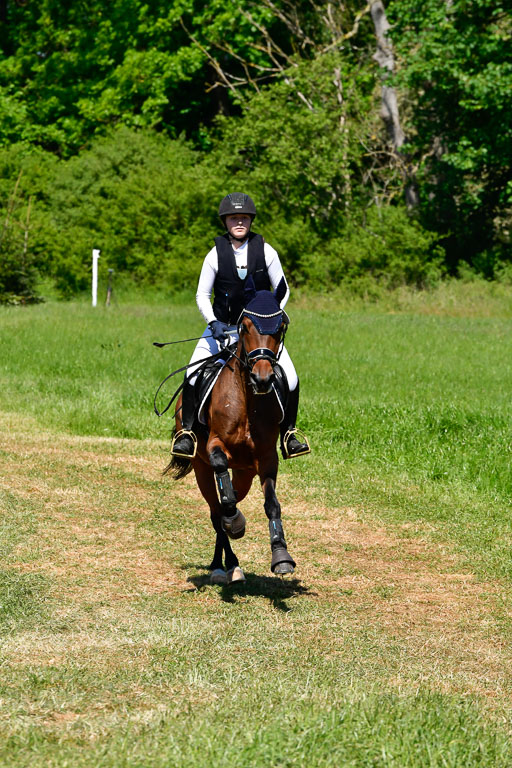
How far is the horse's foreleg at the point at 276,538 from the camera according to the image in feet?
25.5

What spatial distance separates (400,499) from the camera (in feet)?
41.0

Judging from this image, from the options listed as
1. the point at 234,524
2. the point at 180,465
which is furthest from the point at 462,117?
the point at 234,524

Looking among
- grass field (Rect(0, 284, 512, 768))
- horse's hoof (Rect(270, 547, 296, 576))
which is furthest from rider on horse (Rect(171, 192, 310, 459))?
grass field (Rect(0, 284, 512, 768))

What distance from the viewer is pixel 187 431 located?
8.48 metres

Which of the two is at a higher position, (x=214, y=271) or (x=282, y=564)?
(x=214, y=271)

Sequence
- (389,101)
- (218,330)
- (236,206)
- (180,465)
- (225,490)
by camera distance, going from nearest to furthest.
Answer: (225,490)
(218,330)
(236,206)
(180,465)
(389,101)

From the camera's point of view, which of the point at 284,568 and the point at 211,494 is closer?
the point at 284,568

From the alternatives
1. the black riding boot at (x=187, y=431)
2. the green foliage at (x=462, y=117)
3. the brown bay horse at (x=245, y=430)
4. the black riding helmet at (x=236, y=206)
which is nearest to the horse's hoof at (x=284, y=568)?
the brown bay horse at (x=245, y=430)

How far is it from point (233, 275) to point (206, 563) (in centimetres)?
300

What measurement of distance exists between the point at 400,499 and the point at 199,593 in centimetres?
462

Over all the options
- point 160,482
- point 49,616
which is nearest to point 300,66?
point 160,482

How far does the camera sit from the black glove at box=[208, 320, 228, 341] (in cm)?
809

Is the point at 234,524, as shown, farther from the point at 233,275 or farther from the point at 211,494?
the point at 233,275

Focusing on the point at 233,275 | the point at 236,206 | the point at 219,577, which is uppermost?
the point at 236,206
